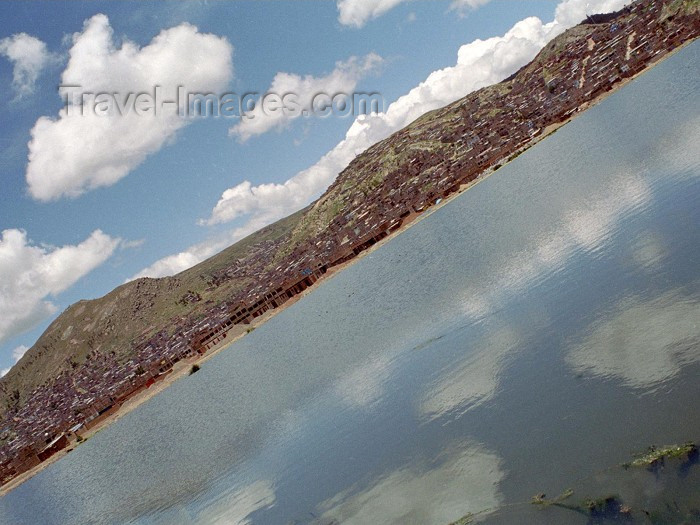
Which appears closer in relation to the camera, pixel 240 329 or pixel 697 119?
pixel 697 119

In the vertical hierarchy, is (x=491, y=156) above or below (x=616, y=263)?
above

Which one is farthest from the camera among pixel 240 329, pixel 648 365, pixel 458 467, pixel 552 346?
pixel 240 329

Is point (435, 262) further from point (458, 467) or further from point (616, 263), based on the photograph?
point (458, 467)

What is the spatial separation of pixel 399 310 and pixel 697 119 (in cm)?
3039

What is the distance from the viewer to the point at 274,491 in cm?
2631

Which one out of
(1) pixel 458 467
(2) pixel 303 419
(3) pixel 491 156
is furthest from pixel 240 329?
(1) pixel 458 467

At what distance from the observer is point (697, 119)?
1809 inches

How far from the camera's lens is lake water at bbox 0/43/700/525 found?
16.3 meters

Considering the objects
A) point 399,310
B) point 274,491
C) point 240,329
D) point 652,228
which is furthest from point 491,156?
point 274,491

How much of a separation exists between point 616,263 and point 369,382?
15.9 m

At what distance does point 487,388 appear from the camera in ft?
75.0

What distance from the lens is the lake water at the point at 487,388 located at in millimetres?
16297

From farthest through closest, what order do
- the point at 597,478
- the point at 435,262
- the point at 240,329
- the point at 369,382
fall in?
the point at 240,329 < the point at 435,262 < the point at 369,382 < the point at 597,478

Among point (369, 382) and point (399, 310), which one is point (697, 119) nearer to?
point (399, 310)
